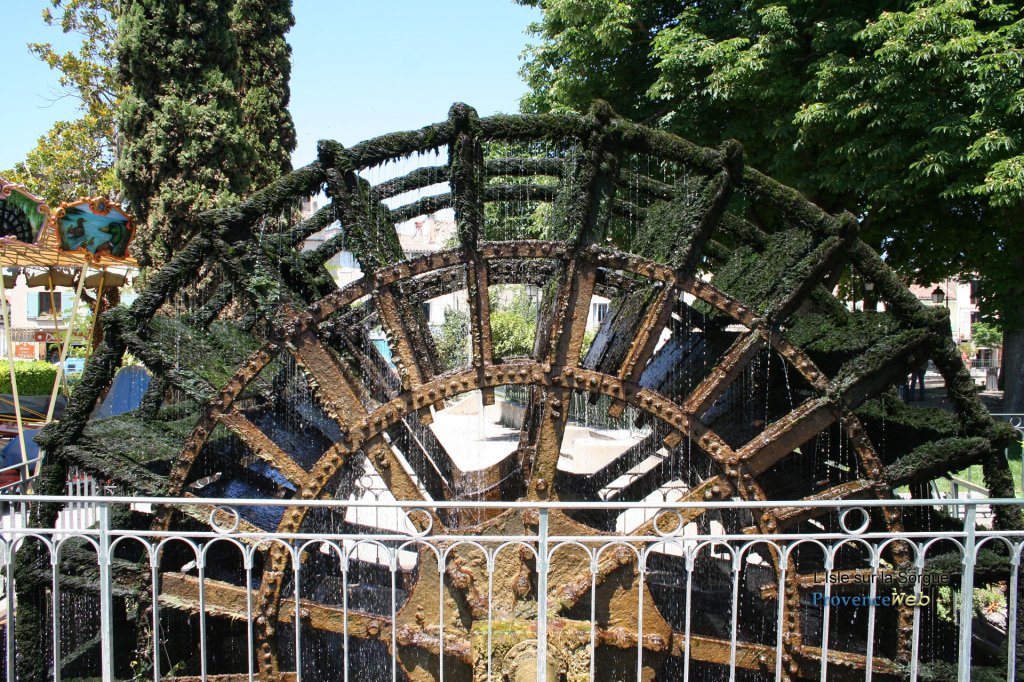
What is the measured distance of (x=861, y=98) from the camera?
30.0 ft

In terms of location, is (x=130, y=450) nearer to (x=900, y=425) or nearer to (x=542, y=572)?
(x=542, y=572)

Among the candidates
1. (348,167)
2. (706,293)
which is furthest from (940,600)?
(348,167)

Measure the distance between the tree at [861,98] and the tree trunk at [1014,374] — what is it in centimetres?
2

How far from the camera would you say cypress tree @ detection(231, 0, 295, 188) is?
37.1ft

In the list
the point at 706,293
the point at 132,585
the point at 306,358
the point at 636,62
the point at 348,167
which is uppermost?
the point at 636,62

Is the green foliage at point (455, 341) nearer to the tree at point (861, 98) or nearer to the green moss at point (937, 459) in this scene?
the tree at point (861, 98)

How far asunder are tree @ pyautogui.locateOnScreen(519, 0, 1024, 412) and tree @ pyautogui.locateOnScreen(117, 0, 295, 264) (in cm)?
493

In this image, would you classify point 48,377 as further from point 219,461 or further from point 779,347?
point 779,347

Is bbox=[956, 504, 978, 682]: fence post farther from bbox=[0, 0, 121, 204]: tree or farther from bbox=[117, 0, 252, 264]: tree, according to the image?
bbox=[0, 0, 121, 204]: tree

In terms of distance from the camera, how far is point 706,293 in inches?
183

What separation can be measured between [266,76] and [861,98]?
8528 millimetres

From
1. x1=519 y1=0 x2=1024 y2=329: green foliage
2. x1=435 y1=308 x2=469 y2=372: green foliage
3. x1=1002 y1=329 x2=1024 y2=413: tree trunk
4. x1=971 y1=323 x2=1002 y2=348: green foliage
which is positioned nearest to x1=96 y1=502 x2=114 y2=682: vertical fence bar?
x1=519 y1=0 x2=1024 y2=329: green foliage

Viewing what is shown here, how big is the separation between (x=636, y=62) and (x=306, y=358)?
8989 mm

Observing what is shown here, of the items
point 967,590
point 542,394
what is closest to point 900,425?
point 967,590
